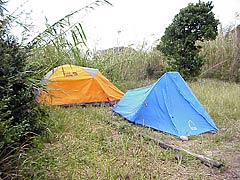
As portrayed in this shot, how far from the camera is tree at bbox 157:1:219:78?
6.80 metres

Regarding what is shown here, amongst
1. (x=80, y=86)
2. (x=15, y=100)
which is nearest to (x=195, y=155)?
(x=15, y=100)

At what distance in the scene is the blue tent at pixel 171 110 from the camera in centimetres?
367

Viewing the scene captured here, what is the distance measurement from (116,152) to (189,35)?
4716mm

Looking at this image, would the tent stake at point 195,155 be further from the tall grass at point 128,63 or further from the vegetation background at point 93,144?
the tall grass at point 128,63

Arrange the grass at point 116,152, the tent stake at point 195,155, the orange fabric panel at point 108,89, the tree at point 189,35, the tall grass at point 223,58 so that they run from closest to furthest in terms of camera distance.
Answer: the grass at point 116,152
the tent stake at point 195,155
the orange fabric panel at point 108,89
the tree at point 189,35
the tall grass at point 223,58

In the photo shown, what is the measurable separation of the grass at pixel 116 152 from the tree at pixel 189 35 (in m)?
2.92

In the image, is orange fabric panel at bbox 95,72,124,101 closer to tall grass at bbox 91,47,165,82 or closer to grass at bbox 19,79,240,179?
grass at bbox 19,79,240,179

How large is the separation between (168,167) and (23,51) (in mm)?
1460

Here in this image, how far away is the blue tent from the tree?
2987mm

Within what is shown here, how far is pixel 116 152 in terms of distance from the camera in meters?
2.81

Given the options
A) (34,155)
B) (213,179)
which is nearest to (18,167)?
(34,155)

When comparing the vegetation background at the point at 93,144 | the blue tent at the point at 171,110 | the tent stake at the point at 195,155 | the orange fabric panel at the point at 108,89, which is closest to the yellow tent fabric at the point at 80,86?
the orange fabric panel at the point at 108,89

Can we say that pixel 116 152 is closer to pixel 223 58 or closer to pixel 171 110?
pixel 171 110

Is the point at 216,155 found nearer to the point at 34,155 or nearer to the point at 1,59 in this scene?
the point at 34,155
